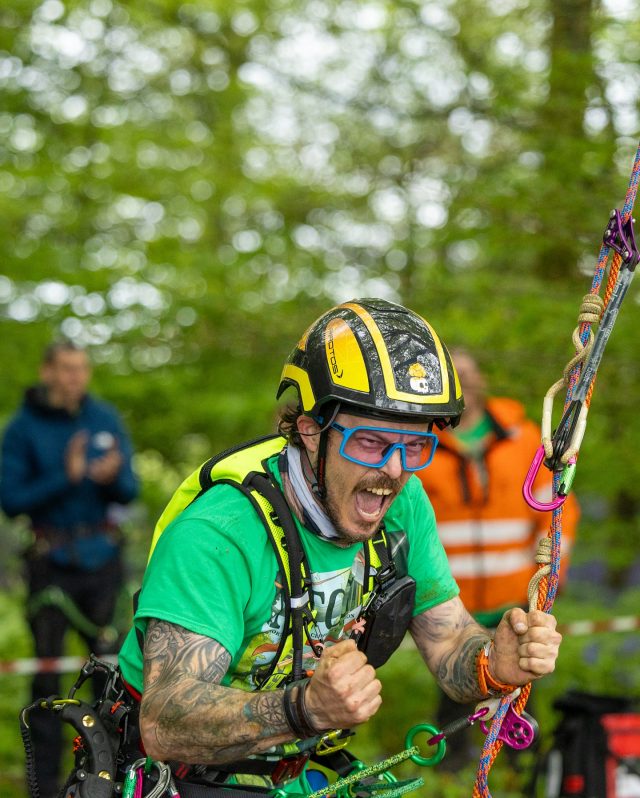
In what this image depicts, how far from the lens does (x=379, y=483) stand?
274 cm

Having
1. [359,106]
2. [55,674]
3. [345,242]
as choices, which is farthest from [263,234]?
[55,674]

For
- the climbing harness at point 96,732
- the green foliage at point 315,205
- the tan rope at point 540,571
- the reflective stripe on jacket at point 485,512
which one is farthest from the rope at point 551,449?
the green foliage at point 315,205

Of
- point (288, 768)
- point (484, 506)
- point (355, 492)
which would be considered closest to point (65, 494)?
point (484, 506)

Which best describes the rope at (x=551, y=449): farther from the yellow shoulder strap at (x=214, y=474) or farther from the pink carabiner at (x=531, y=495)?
the yellow shoulder strap at (x=214, y=474)

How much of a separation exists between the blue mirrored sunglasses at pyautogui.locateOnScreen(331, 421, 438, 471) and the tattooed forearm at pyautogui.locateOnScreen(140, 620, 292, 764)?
63 centimetres

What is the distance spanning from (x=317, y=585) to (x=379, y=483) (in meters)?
0.33

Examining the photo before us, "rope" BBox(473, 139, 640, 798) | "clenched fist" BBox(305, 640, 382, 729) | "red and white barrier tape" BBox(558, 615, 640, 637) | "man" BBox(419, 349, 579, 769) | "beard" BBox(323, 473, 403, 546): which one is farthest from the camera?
"red and white barrier tape" BBox(558, 615, 640, 637)

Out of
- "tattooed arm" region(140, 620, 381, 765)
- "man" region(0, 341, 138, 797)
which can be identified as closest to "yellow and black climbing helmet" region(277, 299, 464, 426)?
"tattooed arm" region(140, 620, 381, 765)

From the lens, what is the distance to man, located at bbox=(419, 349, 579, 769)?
19.1 ft

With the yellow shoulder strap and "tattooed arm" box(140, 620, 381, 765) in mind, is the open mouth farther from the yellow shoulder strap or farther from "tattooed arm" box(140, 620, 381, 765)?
"tattooed arm" box(140, 620, 381, 765)

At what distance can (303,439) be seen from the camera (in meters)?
2.95

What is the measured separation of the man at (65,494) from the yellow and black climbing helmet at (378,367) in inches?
142

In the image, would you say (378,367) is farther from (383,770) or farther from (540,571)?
(383,770)

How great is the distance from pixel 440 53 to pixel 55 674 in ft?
18.7
